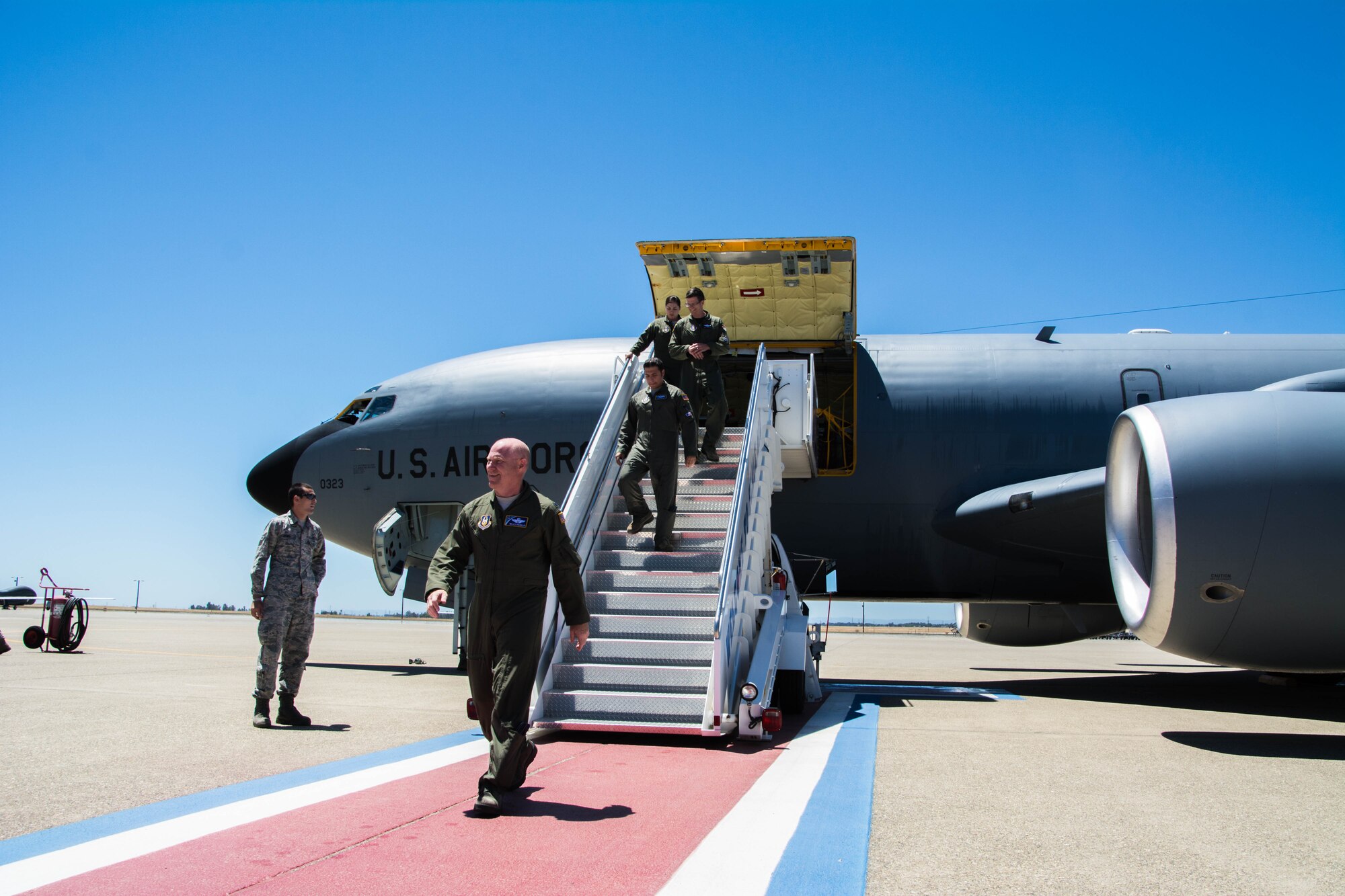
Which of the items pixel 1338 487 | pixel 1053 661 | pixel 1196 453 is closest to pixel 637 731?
pixel 1196 453

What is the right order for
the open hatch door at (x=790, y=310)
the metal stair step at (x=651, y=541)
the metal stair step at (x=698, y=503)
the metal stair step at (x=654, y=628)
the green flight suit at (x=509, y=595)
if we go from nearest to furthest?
the green flight suit at (x=509, y=595), the metal stair step at (x=654, y=628), the metal stair step at (x=651, y=541), the metal stair step at (x=698, y=503), the open hatch door at (x=790, y=310)

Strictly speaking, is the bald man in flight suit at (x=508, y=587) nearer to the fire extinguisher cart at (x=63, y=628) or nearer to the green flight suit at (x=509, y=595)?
the green flight suit at (x=509, y=595)

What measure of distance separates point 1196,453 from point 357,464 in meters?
9.47

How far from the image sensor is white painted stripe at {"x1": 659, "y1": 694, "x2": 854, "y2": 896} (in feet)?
9.96

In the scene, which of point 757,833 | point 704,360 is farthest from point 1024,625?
point 757,833

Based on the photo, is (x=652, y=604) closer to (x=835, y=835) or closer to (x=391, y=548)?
(x=835, y=835)

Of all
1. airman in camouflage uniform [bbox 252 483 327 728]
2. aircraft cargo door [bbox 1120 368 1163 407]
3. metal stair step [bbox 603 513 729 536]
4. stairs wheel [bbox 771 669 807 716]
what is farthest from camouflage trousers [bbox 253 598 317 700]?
aircraft cargo door [bbox 1120 368 1163 407]

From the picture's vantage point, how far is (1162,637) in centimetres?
702

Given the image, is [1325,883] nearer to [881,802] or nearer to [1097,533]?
[881,802]

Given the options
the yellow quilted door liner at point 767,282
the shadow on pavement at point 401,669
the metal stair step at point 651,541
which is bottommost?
the shadow on pavement at point 401,669

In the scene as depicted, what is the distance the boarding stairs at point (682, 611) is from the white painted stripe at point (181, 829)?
1.49m

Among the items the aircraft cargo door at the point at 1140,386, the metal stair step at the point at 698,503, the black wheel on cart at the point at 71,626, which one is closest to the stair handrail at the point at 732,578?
the metal stair step at the point at 698,503

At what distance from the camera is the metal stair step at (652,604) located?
7066mm

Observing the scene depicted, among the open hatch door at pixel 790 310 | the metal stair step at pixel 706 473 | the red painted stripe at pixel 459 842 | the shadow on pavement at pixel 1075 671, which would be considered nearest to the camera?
the red painted stripe at pixel 459 842
